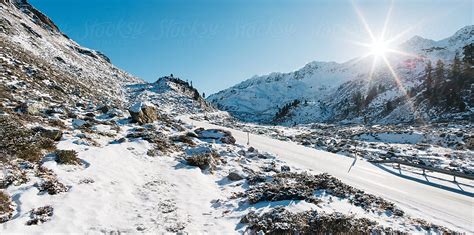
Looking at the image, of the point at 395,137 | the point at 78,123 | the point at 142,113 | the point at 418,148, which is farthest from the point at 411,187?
the point at 395,137

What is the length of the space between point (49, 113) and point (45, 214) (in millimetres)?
14454

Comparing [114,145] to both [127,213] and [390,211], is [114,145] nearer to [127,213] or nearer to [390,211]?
[127,213]

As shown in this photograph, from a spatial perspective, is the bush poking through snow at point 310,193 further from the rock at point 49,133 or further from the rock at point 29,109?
the rock at point 29,109

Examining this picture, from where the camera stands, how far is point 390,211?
1108 cm

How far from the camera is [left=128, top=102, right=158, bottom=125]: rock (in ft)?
82.2

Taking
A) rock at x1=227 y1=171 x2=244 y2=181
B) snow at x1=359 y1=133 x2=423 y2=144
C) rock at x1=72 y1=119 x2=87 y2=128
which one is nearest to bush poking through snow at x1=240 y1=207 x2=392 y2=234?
rock at x1=227 y1=171 x2=244 y2=181

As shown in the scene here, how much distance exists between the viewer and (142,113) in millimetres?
26031

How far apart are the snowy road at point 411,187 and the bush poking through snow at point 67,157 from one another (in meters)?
14.0

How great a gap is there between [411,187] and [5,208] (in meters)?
18.9

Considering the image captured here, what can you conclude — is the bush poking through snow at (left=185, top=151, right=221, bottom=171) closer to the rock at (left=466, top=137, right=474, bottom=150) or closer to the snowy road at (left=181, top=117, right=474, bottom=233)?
the snowy road at (left=181, top=117, right=474, bottom=233)

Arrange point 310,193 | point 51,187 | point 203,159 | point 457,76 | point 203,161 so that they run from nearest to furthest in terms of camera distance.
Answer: point 51,187, point 310,193, point 203,161, point 203,159, point 457,76

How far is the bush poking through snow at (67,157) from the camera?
11812 millimetres

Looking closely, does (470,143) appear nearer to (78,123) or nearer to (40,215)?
(78,123)

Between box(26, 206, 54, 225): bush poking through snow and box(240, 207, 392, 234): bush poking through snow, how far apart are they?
5.89 m
